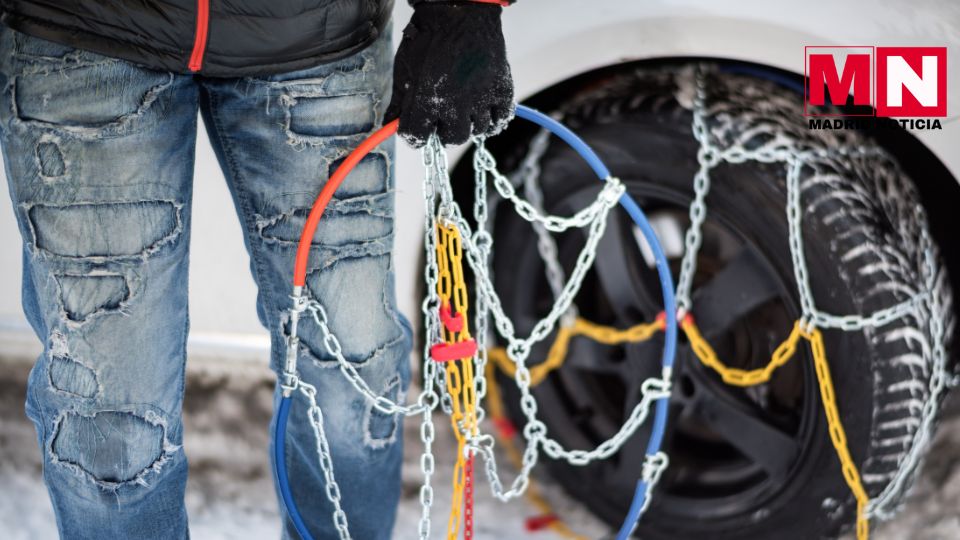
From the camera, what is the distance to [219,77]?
1224mm

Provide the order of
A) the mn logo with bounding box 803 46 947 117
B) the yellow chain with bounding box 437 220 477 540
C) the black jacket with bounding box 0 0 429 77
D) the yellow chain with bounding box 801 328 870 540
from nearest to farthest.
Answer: the black jacket with bounding box 0 0 429 77, the yellow chain with bounding box 437 220 477 540, the mn logo with bounding box 803 46 947 117, the yellow chain with bounding box 801 328 870 540

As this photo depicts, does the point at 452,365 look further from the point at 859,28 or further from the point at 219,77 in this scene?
the point at 859,28

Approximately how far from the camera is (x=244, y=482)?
2062mm

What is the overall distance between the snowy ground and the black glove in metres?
0.96

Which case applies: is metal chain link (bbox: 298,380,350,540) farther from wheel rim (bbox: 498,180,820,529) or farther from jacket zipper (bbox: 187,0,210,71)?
wheel rim (bbox: 498,180,820,529)

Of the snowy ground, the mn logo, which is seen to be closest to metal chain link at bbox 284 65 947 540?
the mn logo

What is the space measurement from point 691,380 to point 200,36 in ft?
3.45

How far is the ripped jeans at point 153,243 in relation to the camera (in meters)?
1.14

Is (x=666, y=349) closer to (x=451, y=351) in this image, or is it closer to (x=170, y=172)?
(x=451, y=351)

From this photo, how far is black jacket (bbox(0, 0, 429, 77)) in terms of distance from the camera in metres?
1.10

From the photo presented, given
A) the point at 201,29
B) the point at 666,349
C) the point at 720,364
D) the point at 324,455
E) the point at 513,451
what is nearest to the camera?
the point at 201,29

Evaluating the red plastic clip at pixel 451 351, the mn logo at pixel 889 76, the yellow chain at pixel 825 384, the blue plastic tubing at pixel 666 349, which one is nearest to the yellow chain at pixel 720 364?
the yellow chain at pixel 825 384

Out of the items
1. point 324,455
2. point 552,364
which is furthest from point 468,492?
A: point 552,364

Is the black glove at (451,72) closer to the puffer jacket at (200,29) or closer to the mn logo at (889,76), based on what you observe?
the puffer jacket at (200,29)
